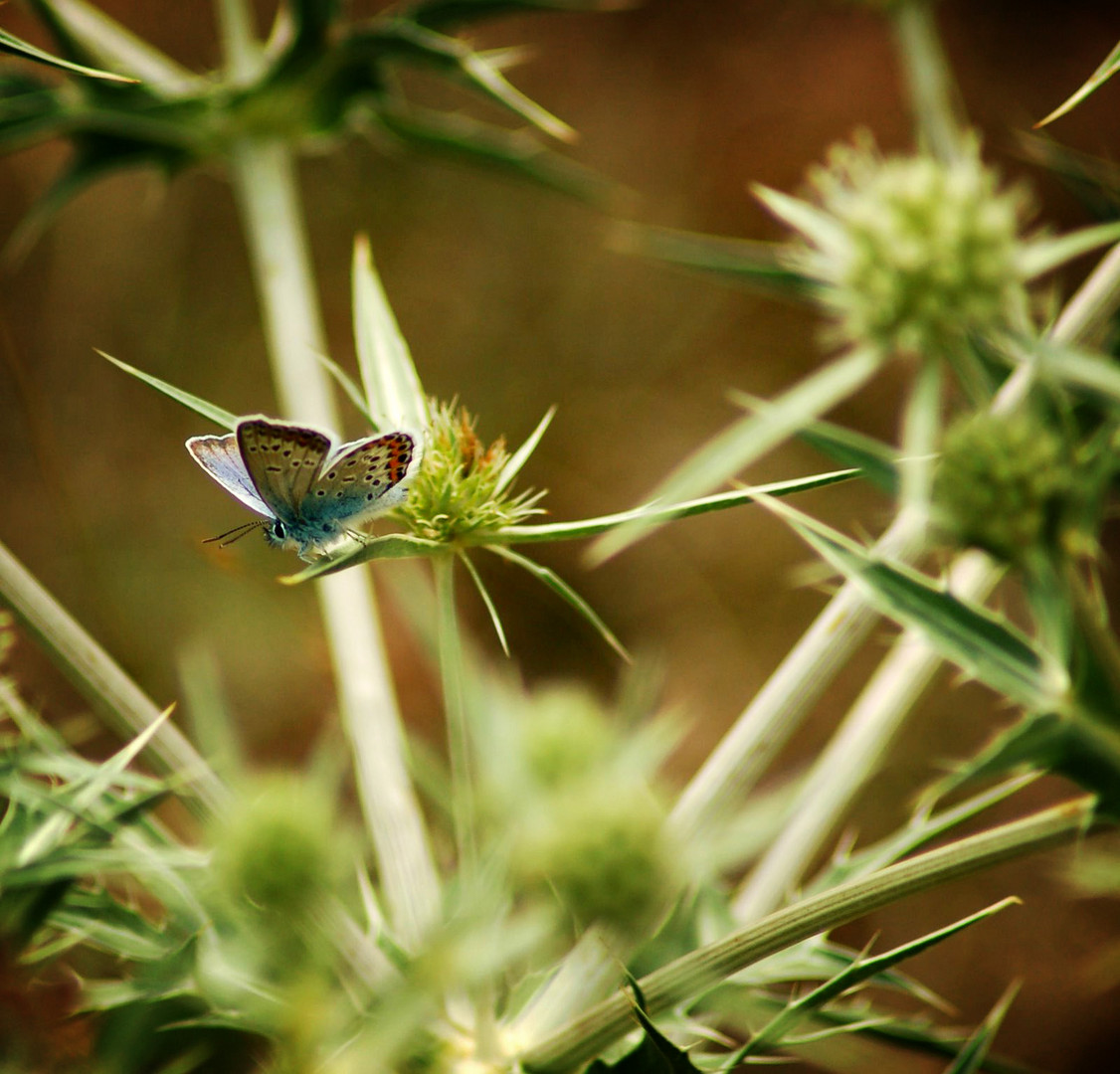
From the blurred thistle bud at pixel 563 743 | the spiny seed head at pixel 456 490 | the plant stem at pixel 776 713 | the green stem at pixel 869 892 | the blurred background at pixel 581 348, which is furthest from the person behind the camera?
the blurred background at pixel 581 348

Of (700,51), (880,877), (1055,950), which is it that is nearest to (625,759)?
(880,877)

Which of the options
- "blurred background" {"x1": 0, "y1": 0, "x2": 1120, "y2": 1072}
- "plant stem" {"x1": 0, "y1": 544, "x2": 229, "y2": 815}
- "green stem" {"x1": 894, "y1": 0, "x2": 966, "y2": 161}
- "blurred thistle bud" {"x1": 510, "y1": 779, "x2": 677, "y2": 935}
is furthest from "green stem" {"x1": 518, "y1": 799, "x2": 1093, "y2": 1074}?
"blurred background" {"x1": 0, "y1": 0, "x2": 1120, "y2": 1072}

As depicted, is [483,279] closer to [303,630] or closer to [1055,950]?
[303,630]

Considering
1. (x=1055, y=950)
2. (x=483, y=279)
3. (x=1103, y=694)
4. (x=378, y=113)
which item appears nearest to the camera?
(x=1103, y=694)

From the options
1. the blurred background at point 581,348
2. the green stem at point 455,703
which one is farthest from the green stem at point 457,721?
the blurred background at point 581,348

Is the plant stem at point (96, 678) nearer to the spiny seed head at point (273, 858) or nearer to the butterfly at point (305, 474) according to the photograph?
the spiny seed head at point (273, 858)

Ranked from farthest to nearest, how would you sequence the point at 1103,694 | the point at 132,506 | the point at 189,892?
the point at 132,506, the point at 189,892, the point at 1103,694

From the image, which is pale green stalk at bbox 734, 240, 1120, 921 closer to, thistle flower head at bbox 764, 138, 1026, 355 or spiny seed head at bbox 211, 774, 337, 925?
thistle flower head at bbox 764, 138, 1026, 355
